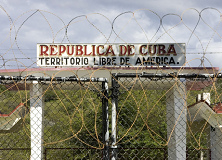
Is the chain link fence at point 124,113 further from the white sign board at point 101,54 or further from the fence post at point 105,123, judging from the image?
the white sign board at point 101,54

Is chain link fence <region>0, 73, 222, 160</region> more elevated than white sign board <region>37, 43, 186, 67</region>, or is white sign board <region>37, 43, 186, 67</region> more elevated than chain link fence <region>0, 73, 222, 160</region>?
white sign board <region>37, 43, 186, 67</region>

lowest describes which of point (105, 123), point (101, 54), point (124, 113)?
point (105, 123)

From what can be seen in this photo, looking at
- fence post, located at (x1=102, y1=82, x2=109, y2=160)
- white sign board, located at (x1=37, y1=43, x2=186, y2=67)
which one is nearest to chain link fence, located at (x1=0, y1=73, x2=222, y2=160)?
fence post, located at (x1=102, y1=82, x2=109, y2=160)

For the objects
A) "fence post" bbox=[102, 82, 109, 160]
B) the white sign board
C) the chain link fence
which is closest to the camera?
the chain link fence

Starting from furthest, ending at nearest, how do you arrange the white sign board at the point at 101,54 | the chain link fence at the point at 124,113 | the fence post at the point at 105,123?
1. the white sign board at the point at 101,54
2. the fence post at the point at 105,123
3. the chain link fence at the point at 124,113

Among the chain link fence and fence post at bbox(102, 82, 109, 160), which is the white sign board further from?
fence post at bbox(102, 82, 109, 160)

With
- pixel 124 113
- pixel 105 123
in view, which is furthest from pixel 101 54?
pixel 105 123

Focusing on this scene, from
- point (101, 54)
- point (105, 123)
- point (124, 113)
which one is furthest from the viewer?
point (124, 113)

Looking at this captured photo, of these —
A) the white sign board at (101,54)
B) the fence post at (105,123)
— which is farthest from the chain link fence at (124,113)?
the white sign board at (101,54)

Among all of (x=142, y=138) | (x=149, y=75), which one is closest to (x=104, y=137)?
(x=149, y=75)

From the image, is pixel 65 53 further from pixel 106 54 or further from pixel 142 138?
pixel 142 138

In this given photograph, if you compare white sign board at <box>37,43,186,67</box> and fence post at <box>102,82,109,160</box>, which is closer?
fence post at <box>102,82,109,160</box>

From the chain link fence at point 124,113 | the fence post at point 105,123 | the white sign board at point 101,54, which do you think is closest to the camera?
the chain link fence at point 124,113

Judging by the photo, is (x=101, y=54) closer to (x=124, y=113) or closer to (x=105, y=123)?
(x=124, y=113)
